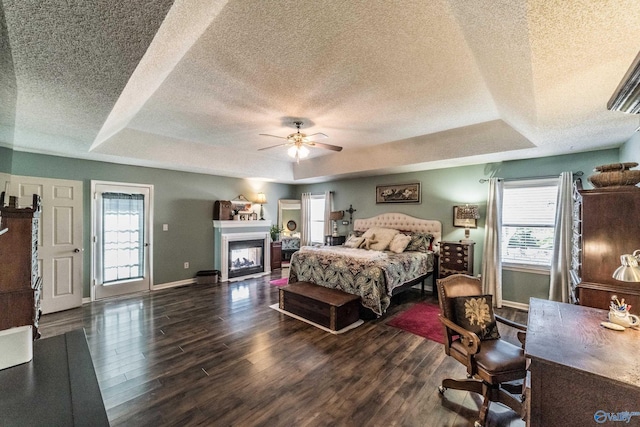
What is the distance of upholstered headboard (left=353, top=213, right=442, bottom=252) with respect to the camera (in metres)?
5.25

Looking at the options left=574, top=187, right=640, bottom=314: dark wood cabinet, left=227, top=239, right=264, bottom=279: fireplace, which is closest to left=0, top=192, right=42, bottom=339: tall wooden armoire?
left=227, top=239, right=264, bottom=279: fireplace

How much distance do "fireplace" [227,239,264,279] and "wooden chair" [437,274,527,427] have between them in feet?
16.0

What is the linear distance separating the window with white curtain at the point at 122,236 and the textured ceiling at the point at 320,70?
3.53ft

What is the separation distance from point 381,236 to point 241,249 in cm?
330

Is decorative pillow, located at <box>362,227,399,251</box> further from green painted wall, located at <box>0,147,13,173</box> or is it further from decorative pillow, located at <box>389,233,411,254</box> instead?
green painted wall, located at <box>0,147,13,173</box>

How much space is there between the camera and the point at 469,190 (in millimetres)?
4902

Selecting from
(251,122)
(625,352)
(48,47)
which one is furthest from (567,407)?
(251,122)

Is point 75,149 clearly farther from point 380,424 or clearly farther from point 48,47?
point 380,424

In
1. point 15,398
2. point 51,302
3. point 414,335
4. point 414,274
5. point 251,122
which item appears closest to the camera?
point 15,398

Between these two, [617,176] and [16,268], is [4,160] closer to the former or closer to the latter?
[16,268]

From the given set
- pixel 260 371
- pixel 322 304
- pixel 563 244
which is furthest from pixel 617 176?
pixel 260 371

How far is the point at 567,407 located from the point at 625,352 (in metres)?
0.44

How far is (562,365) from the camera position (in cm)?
125

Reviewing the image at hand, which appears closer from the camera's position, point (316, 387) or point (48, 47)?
point (48, 47)
